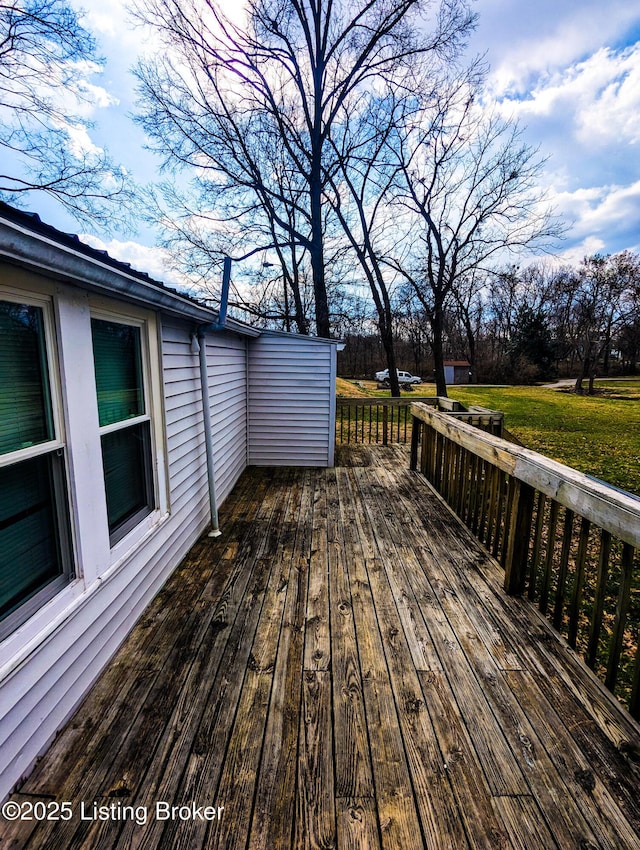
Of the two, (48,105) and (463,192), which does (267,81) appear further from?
(463,192)

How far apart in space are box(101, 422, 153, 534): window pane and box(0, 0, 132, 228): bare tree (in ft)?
17.7

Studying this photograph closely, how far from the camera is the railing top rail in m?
1.54

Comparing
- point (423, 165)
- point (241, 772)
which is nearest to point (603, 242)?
point (423, 165)

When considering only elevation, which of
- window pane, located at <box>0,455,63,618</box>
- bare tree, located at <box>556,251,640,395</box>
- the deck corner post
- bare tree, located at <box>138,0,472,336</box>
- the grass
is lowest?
the grass

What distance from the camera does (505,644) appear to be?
2043mm

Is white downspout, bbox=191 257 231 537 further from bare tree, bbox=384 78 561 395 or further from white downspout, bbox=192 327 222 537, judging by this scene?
bare tree, bbox=384 78 561 395

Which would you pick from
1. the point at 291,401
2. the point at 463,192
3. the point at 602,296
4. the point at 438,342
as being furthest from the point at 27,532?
the point at 602,296

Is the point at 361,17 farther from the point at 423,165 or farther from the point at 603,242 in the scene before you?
the point at 603,242

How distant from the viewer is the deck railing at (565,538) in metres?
1.61

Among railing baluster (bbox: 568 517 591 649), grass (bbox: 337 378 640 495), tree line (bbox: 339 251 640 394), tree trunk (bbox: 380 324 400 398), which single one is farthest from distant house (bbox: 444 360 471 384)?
railing baluster (bbox: 568 517 591 649)

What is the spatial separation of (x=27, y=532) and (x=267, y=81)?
1173cm

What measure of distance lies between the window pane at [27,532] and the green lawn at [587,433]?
6422 mm

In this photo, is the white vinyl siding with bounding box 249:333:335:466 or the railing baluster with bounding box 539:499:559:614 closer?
the railing baluster with bounding box 539:499:559:614

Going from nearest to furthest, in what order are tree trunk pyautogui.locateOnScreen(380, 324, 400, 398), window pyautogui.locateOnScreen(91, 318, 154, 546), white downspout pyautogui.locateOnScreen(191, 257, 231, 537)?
window pyautogui.locateOnScreen(91, 318, 154, 546), white downspout pyautogui.locateOnScreen(191, 257, 231, 537), tree trunk pyautogui.locateOnScreen(380, 324, 400, 398)
